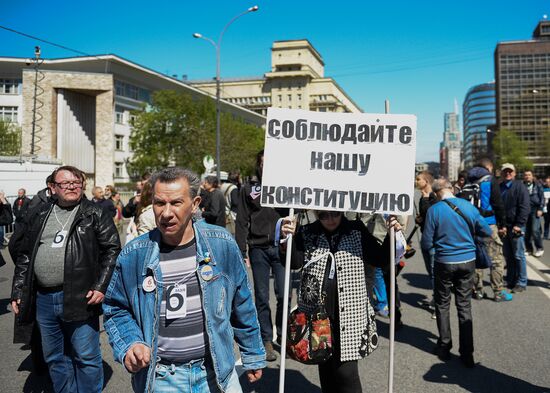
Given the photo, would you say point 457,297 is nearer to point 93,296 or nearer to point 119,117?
point 93,296

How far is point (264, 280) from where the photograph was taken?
17.5 ft

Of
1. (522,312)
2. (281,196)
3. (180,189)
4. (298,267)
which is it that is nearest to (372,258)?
(298,267)

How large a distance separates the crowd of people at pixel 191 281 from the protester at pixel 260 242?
12mm

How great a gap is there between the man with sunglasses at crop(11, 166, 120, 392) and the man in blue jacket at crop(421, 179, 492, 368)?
3.31 meters

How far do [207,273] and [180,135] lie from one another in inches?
1540

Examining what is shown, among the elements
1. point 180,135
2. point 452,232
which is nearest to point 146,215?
point 452,232

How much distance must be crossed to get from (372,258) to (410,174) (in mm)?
653

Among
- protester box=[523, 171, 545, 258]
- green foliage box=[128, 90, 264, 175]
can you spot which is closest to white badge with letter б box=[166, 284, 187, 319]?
protester box=[523, 171, 545, 258]

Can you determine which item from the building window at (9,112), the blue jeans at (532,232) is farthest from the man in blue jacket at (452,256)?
the building window at (9,112)

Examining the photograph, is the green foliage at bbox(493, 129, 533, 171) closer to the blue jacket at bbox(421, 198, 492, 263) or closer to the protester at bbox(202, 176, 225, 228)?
the protester at bbox(202, 176, 225, 228)

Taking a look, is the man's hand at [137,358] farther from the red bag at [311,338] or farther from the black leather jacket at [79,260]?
the black leather jacket at [79,260]

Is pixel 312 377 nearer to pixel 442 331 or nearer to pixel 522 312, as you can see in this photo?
pixel 442 331

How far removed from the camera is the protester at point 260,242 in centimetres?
524

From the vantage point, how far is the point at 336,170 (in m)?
3.52
